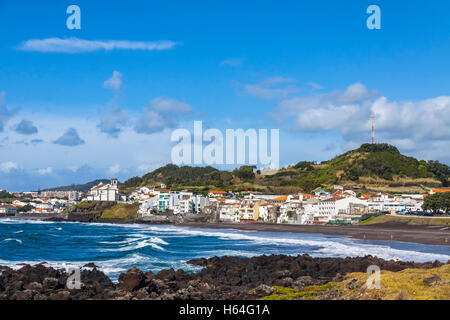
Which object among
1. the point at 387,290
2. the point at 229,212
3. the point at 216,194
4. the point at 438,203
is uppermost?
the point at 216,194

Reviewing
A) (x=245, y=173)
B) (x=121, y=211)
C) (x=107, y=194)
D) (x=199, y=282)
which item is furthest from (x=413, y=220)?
(x=245, y=173)

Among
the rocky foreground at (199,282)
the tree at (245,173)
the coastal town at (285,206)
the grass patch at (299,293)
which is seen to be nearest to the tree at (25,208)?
the coastal town at (285,206)

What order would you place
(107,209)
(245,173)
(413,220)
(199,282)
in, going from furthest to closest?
(245,173) → (107,209) → (413,220) → (199,282)

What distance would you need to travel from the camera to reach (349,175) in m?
140

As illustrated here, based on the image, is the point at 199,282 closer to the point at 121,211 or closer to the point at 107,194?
the point at 121,211

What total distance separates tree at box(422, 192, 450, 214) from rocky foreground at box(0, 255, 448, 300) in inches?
2088

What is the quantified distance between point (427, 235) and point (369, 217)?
29.3 m

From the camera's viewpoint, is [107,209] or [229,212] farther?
[107,209]

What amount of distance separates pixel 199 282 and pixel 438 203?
2478 inches

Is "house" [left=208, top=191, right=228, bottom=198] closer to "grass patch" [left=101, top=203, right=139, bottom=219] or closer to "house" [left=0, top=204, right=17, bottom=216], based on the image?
"grass patch" [left=101, top=203, right=139, bottom=219]

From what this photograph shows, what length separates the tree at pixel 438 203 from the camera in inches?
2943
